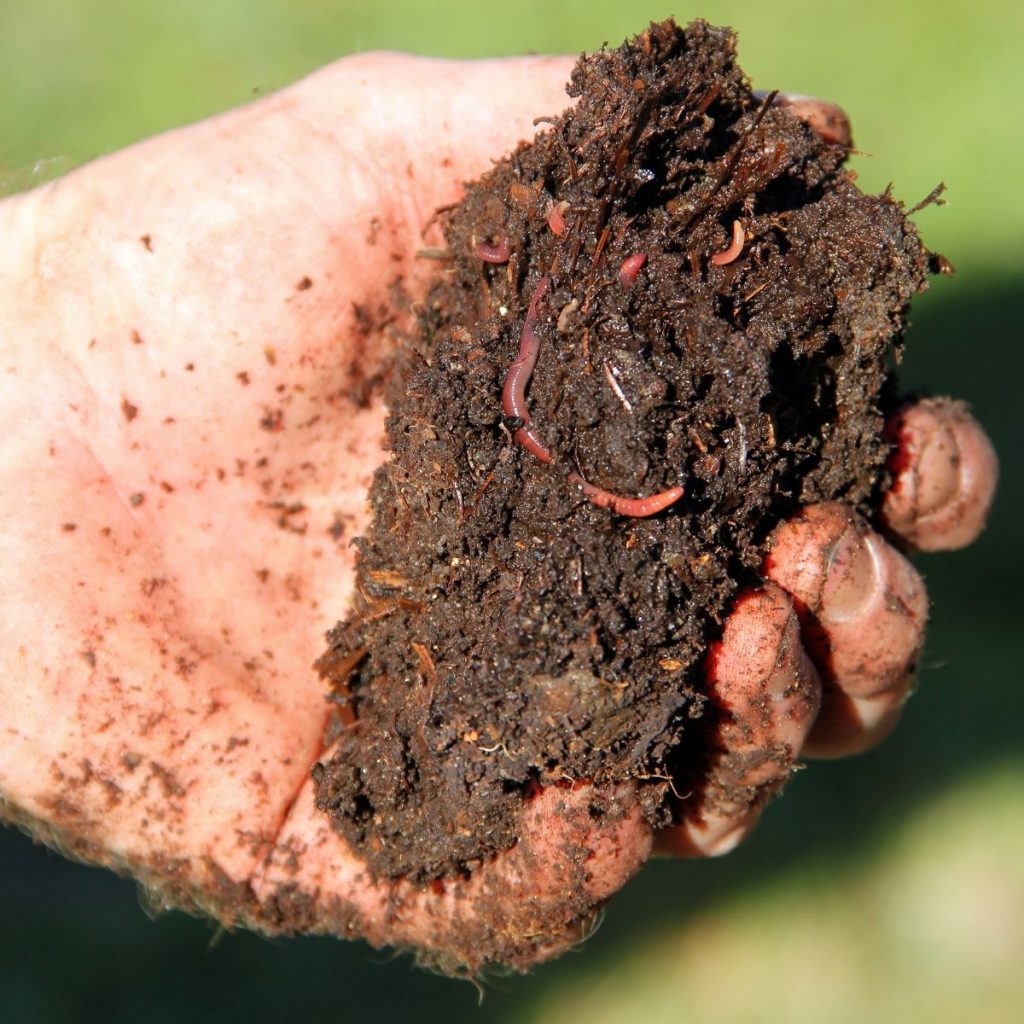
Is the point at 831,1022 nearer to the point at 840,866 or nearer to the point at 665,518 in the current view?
the point at 840,866

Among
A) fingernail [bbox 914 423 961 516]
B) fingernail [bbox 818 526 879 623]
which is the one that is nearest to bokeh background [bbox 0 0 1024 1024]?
fingernail [bbox 914 423 961 516]

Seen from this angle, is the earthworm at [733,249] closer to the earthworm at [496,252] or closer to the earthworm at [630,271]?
the earthworm at [630,271]

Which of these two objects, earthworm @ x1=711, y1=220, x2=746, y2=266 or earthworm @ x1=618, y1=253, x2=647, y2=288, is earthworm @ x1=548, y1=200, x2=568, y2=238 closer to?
earthworm @ x1=618, y1=253, x2=647, y2=288

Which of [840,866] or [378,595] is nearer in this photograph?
[378,595]

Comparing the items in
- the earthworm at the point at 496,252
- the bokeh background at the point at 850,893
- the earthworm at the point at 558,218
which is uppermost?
the earthworm at the point at 558,218

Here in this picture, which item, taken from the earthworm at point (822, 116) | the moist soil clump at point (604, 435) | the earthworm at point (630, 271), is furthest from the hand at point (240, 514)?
the earthworm at point (630, 271)

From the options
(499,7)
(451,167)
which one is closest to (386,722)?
(451,167)
